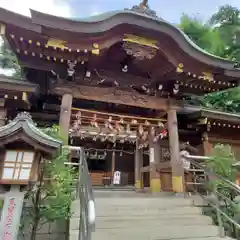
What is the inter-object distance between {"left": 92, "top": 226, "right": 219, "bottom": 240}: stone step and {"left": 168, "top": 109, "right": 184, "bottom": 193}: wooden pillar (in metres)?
1.49

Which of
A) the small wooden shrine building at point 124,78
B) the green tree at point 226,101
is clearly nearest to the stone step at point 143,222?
the small wooden shrine building at point 124,78

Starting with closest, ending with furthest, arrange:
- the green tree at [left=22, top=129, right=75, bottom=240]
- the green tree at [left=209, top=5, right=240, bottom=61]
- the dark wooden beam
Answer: the green tree at [left=22, top=129, right=75, bottom=240]
the dark wooden beam
the green tree at [left=209, top=5, right=240, bottom=61]

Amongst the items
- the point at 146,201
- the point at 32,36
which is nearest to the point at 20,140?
the point at 32,36

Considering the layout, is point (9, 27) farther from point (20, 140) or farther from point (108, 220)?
point (108, 220)

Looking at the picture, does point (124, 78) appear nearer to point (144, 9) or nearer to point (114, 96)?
point (114, 96)

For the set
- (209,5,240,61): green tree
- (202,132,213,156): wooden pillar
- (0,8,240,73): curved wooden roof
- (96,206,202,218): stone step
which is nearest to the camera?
(96,206,202,218): stone step

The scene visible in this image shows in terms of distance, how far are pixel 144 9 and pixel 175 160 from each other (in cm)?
412

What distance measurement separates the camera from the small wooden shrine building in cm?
508

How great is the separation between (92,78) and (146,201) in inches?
133

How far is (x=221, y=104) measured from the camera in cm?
1309

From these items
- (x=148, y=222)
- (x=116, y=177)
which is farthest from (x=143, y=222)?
(x=116, y=177)

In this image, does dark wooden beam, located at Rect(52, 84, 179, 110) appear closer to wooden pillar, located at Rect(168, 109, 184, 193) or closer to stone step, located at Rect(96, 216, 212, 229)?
wooden pillar, located at Rect(168, 109, 184, 193)

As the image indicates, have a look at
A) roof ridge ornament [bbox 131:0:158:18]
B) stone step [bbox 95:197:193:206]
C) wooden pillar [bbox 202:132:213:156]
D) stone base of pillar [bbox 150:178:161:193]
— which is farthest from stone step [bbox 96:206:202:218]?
roof ridge ornament [bbox 131:0:158:18]

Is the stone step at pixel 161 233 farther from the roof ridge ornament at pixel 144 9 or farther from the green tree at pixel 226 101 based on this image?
the green tree at pixel 226 101
